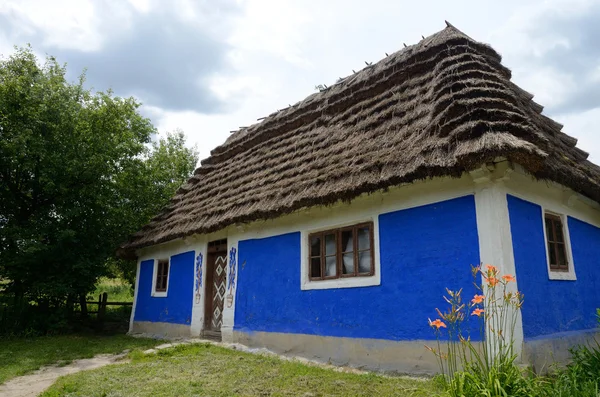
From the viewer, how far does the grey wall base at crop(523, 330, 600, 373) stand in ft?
16.5

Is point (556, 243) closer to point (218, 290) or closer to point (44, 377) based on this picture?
point (218, 290)

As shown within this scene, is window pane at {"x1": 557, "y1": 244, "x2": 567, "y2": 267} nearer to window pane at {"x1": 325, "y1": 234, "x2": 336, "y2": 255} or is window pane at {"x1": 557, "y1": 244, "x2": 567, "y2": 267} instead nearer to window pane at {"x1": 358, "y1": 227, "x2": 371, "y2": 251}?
window pane at {"x1": 358, "y1": 227, "x2": 371, "y2": 251}

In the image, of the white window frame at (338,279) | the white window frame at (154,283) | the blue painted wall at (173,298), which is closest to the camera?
the white window frame at (338,279)

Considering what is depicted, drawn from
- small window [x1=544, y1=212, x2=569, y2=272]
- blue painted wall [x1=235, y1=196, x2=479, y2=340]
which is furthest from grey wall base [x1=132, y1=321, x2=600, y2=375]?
small window [x1=544, y1=212, x2=569, y2=272]

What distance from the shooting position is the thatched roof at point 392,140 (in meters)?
5.36

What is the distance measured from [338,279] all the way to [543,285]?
112 inches

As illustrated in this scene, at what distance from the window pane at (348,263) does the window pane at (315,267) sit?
0.54 m

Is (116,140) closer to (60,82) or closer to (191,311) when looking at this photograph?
(60,82)

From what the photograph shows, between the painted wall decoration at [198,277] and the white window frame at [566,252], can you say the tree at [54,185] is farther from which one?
the white window frame at [566,252]

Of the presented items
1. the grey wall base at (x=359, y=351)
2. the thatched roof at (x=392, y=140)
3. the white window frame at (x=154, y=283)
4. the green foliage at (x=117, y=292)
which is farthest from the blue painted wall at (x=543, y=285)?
the green foliage at (x=117, y=292)

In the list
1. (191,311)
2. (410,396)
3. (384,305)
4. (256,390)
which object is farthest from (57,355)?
(410,396)

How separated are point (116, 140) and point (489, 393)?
39.5ft

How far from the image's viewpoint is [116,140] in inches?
500

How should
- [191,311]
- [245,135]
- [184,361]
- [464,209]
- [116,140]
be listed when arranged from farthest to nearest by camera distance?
[116,140], [245,135], [191,311], [184,361], [464,209]
